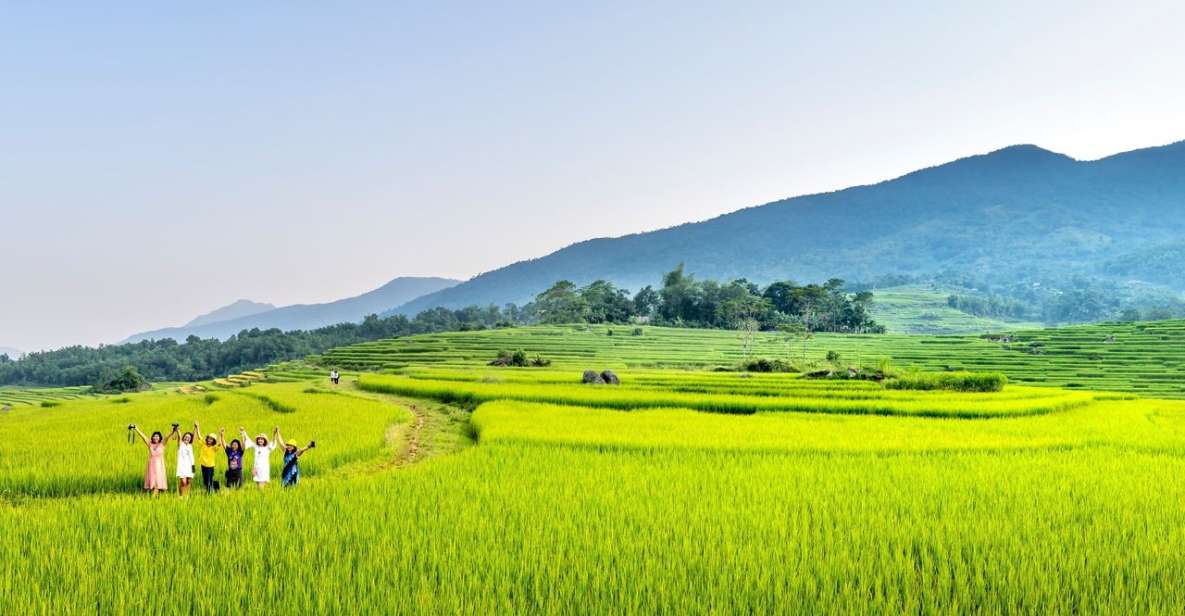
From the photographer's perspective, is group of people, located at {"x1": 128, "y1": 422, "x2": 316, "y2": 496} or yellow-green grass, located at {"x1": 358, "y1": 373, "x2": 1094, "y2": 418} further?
yellow-green grass, located at {"x1": 358, "y1": 373, "x2": 1094, "y2": 418}

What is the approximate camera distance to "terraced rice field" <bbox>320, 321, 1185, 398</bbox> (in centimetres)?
5194

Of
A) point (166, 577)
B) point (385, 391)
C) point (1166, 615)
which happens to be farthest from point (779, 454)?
point (385, 391)

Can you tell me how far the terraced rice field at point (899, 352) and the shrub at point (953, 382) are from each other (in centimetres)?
1541

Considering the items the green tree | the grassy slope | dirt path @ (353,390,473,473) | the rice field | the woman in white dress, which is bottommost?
the grassy slope

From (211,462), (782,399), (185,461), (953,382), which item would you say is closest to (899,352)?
(953,382)

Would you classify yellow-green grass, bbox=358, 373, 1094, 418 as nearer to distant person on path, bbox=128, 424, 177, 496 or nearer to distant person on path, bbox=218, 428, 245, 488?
distant person on path, bbox=218, 428, 245, 488

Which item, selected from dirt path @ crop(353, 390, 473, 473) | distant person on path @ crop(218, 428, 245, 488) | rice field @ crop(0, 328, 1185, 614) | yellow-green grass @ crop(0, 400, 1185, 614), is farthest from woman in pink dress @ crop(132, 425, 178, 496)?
dirt path @ crop(353, 390, 473, 473)

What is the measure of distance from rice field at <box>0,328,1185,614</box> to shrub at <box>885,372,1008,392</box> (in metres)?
15.4

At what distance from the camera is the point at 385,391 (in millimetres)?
33094

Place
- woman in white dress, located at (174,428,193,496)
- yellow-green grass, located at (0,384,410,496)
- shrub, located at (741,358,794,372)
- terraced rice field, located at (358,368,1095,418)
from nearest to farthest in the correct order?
woman in white dress, located at (174,428,193,496) < yellow-green grass, located at (0,384,410,496) < terraced rice field, located at (358,368,1095,418) < shrub, located at (741,358,794,372)

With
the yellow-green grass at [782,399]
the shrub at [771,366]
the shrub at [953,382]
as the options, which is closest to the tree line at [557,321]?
the shrub at [771,366]

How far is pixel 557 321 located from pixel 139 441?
101 meters

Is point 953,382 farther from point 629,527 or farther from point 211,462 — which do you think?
point 211,462

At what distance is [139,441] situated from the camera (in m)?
15.3
